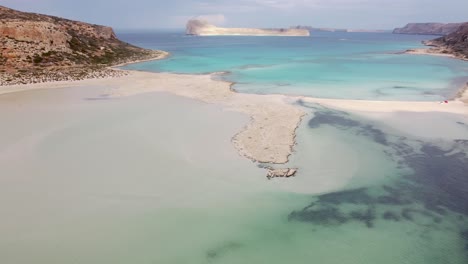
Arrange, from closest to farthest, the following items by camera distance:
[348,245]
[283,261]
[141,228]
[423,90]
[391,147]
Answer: [283,261], [348,245], [141,228], [391,147], [423,90]

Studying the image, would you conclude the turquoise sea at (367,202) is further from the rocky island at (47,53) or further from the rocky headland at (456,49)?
the rocky headland at (456,49)

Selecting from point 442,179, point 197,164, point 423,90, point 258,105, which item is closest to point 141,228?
point 197,164

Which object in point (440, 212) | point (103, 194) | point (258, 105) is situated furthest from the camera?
point (258, 105)

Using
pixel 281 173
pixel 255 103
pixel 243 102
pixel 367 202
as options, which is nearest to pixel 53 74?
pixel 243 102

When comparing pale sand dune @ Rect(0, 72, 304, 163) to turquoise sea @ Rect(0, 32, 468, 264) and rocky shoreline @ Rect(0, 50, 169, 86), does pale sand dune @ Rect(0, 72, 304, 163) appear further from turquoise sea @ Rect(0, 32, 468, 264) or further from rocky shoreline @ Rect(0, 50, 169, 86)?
rocky shoreline @ Rect(0, 50, 169, 86)

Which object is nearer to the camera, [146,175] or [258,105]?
[146,175]

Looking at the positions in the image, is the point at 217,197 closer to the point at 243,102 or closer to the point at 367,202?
the point at 367,202

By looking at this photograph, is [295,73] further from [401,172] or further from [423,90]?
[401,172]
